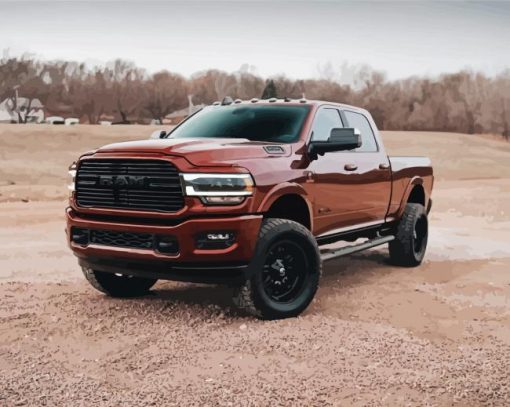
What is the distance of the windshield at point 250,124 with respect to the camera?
23.2 ft

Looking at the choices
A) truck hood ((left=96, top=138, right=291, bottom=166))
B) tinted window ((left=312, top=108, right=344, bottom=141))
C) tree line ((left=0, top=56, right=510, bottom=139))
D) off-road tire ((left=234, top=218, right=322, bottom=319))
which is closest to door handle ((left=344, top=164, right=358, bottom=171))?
tinted window ((left=312, top=108, right=344, bottom=141))

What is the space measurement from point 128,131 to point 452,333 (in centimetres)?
5626

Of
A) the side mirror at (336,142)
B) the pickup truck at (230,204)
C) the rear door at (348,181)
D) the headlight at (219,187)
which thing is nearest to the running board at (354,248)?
the pickup truck at (230,204)

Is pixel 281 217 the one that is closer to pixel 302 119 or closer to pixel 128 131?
pixel 302 119

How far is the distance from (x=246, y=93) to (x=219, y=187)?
379 feet

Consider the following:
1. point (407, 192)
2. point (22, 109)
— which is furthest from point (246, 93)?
point (407, 192)

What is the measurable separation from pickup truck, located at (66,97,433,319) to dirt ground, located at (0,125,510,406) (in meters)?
0.45

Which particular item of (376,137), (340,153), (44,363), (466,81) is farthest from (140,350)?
(466,81)

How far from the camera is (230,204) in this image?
5902 millimetres

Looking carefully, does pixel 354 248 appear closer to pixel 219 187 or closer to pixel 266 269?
pixel 266 269

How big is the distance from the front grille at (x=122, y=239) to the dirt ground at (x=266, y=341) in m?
0.68

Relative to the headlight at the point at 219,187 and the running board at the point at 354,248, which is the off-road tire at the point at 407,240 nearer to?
the running board at the point at 354,248

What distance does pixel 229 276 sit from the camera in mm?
5926

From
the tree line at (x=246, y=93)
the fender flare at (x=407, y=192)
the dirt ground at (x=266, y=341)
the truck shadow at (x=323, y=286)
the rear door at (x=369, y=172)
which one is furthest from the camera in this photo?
the tree line at (x=246, y=93)
